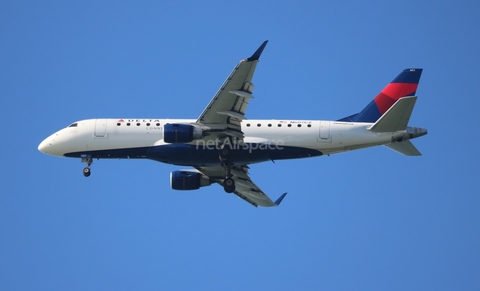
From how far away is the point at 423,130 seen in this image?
5706 cm

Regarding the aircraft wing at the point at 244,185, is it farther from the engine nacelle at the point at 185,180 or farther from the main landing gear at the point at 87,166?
the main landing gear at the point at 87,166

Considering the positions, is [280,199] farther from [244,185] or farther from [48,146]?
[48,146]

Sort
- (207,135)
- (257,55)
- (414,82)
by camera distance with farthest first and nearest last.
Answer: (414,82)
(207,135)
(257,55)

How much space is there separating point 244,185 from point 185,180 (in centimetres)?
464

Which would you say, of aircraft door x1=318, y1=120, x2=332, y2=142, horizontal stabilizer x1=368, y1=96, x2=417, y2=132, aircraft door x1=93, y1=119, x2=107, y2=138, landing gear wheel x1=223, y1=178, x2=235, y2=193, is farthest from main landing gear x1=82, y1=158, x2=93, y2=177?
horizontal stabilizer x1=368, y1=96, x2=417, y2=132

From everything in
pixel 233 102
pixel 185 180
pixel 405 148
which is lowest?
pixel 185 180

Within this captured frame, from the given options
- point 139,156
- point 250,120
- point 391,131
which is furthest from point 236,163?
point 391,131

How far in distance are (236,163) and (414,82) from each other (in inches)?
577

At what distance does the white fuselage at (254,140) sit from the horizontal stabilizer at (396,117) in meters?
0.44

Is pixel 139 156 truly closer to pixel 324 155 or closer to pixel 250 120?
A: pixel 250 120

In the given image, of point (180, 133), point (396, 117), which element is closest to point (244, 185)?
point (180, 133)

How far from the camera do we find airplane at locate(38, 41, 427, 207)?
55.9 m

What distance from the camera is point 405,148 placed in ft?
189

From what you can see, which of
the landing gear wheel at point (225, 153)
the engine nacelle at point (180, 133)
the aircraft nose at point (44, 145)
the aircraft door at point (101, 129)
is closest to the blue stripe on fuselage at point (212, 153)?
the landing gear wheel at point (225, 153)
